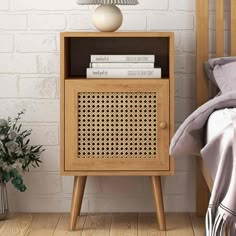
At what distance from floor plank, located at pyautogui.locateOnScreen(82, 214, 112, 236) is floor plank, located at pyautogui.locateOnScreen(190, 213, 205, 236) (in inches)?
15.0

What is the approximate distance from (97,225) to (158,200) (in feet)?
0.99

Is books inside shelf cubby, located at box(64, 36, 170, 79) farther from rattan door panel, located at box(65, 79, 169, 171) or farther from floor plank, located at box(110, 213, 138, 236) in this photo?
floor plank, located at box(110, 213, 138, 236)

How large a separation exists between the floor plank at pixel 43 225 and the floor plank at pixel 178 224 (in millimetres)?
515

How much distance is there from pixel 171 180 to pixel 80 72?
68 centimetres

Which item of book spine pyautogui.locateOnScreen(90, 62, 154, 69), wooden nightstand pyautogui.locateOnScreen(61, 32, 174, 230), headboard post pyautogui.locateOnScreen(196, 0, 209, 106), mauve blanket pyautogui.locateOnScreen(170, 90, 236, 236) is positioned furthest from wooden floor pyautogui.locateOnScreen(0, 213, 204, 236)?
mauve blanket pyautogui.locateOnScreen(170, 90, 236, 236)

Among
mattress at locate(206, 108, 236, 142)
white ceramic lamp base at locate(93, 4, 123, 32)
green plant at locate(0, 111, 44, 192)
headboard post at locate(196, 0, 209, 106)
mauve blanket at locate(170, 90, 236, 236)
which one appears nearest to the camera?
mauve blanket at locate(170, 90, 236, 236)

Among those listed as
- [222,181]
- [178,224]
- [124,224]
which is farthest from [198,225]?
[222,181]

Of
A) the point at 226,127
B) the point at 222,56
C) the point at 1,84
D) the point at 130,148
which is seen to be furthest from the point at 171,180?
the point at 226,127

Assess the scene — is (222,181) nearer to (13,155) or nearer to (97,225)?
(97,225)

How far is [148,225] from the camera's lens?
3.21 meters

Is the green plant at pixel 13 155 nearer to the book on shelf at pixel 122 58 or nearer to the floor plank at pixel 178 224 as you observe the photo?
the book on shelf at pixel 122 58

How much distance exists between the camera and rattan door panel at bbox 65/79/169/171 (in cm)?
304

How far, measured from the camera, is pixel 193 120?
2.65 meters

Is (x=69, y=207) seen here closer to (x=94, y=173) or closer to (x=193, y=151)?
(x=94, y=173)
